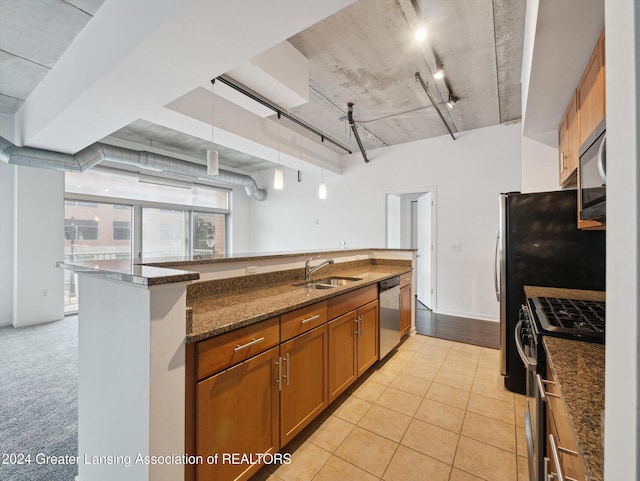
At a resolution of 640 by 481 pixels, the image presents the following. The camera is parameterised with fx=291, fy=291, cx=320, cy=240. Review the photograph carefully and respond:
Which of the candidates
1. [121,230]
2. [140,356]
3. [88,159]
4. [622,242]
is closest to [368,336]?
[140,356]

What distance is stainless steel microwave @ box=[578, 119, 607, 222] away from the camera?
1097 mm

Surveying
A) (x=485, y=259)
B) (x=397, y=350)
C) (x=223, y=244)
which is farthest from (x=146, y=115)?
(x=485, y=259)

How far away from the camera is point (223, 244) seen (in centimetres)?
740

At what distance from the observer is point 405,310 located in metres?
3.64

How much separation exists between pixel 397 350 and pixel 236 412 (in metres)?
2.41

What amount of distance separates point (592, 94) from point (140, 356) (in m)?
2.60

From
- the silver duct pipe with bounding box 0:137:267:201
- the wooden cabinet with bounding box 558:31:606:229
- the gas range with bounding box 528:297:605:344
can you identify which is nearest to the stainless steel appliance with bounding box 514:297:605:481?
the gas range with bounding box 528:297:605:344

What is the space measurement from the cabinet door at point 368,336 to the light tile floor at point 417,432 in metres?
0.19

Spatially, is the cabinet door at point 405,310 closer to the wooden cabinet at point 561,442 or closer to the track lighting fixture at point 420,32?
the wooden cabinet at point 561,442

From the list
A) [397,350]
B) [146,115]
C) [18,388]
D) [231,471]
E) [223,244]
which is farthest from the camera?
[223,244]

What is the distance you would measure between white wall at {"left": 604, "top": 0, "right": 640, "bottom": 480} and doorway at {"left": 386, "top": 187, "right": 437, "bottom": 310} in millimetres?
4799

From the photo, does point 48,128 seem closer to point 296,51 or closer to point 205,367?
point 296,51

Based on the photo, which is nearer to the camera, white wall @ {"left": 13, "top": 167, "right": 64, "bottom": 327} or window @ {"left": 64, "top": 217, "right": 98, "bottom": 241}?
white wall @ {"left": 13, "top": 167, "right": 64, "bottom": 327}

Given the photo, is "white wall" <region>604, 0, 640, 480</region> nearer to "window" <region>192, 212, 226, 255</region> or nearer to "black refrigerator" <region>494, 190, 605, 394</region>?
"black refrigerator" <region>494, 190, 605, 394</region>
